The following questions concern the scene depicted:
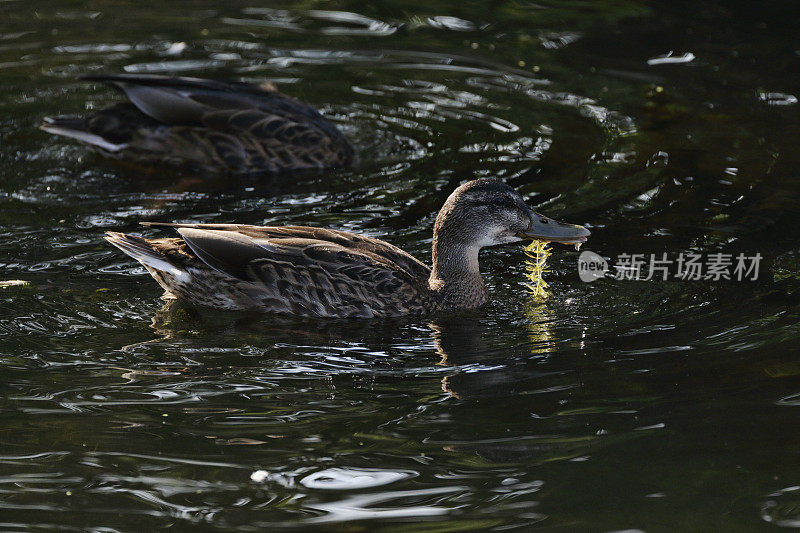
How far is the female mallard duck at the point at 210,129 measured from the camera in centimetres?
1105

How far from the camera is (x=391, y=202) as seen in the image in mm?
9844

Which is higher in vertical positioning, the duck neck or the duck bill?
the duck bill

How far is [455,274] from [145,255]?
213 centimetres

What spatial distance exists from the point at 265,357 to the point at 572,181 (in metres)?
4.02

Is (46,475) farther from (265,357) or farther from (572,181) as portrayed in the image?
(572,181)

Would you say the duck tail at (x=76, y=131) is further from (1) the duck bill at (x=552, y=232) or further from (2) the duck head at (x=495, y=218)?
(1) the duck bill at (x=552, y=232)

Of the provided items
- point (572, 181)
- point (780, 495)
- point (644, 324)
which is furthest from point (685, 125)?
point (780, 495)

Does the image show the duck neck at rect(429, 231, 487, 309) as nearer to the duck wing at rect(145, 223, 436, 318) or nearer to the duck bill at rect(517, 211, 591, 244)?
the duck wing at rect(145, 223, 436, 318)

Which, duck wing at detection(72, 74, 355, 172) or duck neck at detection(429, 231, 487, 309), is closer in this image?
duck neck at detection(429, 231, 487, 309)

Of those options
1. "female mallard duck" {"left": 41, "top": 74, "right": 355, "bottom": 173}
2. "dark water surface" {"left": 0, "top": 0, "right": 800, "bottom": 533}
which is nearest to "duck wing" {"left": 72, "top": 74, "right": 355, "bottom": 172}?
"female mallard duck" {"left": 41, "top": 74, "right": 355, "bottom": 173}

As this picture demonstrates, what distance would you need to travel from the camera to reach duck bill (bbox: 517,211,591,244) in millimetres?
7977

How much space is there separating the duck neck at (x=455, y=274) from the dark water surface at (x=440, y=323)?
0.14m

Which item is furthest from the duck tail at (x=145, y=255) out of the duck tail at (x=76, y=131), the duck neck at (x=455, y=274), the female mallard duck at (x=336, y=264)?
the duck tail at (x=76, y=131)

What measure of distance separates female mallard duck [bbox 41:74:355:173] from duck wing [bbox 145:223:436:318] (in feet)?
9.81
